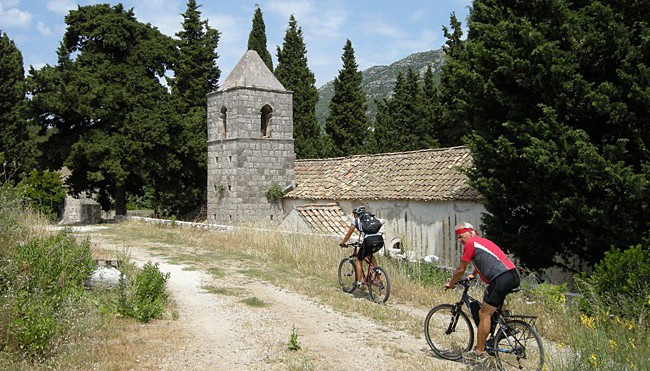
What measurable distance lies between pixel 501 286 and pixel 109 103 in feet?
71.8

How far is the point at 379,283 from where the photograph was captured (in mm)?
9125

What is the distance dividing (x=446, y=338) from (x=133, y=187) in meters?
23.7

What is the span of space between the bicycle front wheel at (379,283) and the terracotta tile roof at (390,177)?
5.17 meters

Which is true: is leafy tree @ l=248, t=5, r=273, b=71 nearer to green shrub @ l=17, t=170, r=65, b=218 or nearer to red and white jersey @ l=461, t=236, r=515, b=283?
green shrub @ l=17, t=170, r=65, b=218

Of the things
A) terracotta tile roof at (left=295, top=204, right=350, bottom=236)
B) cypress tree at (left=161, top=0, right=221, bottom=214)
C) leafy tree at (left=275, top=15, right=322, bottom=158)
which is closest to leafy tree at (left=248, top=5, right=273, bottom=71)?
leafy tree at (left=275, top=15, right=322, bottom=158)

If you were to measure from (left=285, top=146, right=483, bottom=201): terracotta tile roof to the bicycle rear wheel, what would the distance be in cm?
451

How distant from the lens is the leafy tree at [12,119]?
26125 mm

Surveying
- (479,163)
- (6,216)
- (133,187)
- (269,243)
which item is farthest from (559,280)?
(133,187)

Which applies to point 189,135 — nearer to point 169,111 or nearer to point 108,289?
point 169,111

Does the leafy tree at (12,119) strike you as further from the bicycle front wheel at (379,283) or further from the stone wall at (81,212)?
the bicycle front wheel at (379,283)

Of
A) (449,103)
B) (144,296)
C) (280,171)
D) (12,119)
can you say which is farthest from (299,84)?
(144,296)

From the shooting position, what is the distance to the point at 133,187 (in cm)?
2745

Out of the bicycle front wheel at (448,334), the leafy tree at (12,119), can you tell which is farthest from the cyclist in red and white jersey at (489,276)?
the leafy tree at (12,119)

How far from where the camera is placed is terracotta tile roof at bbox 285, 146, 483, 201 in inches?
604
